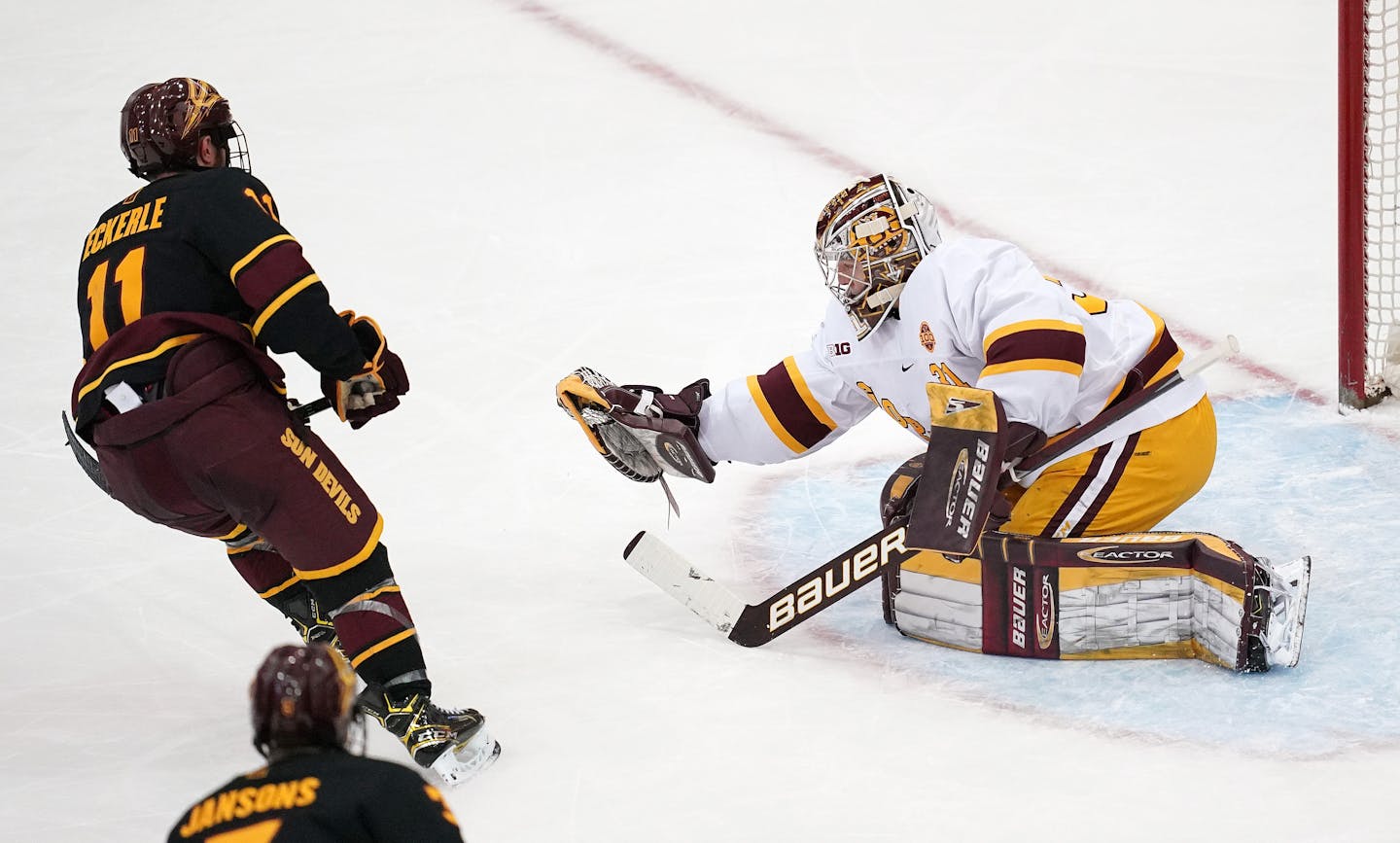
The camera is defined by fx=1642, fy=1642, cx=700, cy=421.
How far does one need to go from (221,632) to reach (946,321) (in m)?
1.59

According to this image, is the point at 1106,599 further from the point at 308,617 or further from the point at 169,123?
the point at 169,123

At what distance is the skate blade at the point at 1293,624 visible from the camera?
8.92ft

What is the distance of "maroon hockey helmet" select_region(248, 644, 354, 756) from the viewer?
5.07 feet

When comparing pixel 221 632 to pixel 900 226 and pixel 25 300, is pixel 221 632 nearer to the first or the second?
pixel 900 226

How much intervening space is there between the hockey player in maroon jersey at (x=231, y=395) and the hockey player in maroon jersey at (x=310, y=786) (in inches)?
40.6

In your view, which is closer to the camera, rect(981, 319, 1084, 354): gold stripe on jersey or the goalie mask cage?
rect(981, 319, 1084, 354): gold stripe on jersey

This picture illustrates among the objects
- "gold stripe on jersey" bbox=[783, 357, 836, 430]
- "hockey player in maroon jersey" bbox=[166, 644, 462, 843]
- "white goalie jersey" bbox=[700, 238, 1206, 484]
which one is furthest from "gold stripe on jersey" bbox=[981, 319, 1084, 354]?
"hockey player in maroon jersey" bbox=[166, 644, 462, 843]

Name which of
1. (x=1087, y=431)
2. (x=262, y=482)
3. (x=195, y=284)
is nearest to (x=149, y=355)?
(x=195, y=284)

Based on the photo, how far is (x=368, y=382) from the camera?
284cm

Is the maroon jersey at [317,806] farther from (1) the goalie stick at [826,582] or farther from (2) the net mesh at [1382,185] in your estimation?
(2) the net mesh at [1382,185]

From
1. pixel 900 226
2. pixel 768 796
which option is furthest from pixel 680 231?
pixel 768 796

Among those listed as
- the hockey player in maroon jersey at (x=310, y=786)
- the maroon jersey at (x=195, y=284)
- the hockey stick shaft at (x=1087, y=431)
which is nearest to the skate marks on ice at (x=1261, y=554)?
the hockey stick shaft at (x=1087, y=431)

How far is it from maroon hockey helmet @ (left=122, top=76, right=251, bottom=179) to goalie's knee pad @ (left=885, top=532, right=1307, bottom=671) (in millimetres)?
1485

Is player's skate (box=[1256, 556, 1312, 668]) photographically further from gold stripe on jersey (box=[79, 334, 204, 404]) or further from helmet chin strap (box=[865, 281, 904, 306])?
gold stripe on jersey (box=[79, 334, 204, 404])
